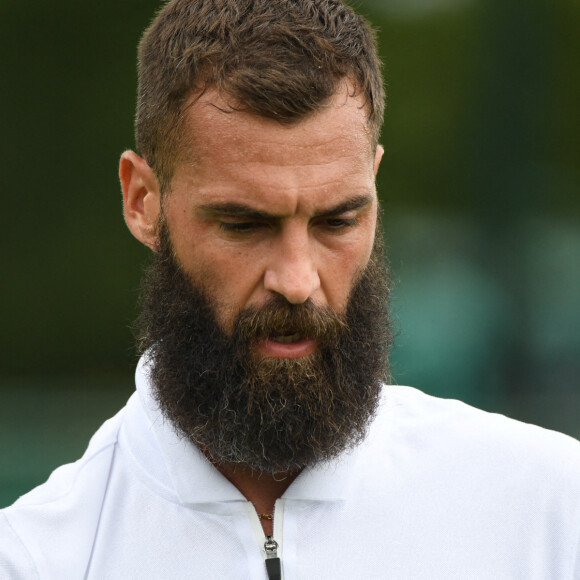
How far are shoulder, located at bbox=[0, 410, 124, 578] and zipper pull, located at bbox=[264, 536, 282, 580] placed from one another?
1.29 feet

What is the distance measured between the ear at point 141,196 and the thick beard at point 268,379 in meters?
0.09

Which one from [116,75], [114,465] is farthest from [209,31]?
[116,75]

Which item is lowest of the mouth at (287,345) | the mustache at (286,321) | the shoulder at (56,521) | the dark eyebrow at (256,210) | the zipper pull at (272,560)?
the zipper pull at (272,560)

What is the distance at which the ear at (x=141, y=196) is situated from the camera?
2.68m

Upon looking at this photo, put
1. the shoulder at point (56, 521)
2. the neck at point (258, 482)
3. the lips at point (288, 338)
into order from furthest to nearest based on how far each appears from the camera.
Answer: the neck at point (258, 482)
the lips at point (288, 338)
the shoulder at point (56, 521)

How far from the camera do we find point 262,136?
2.35 metres

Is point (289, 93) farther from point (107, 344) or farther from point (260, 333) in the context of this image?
point (107, 344)

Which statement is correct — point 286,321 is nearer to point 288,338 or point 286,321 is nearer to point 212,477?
point 288,338

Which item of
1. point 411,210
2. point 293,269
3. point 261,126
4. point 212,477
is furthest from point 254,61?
point 411,210

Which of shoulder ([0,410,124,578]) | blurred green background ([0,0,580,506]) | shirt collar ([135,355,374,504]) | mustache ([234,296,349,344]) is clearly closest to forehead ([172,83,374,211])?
mustache ([234,296,349,344])

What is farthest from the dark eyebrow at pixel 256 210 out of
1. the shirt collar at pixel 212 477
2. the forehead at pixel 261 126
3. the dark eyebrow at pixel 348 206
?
the shirt collar at pixel 212 477

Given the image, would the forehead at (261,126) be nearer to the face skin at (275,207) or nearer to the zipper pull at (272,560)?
the face skin at (275,207)

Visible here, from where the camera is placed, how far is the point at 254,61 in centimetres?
239

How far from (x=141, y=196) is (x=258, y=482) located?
0.80 m
